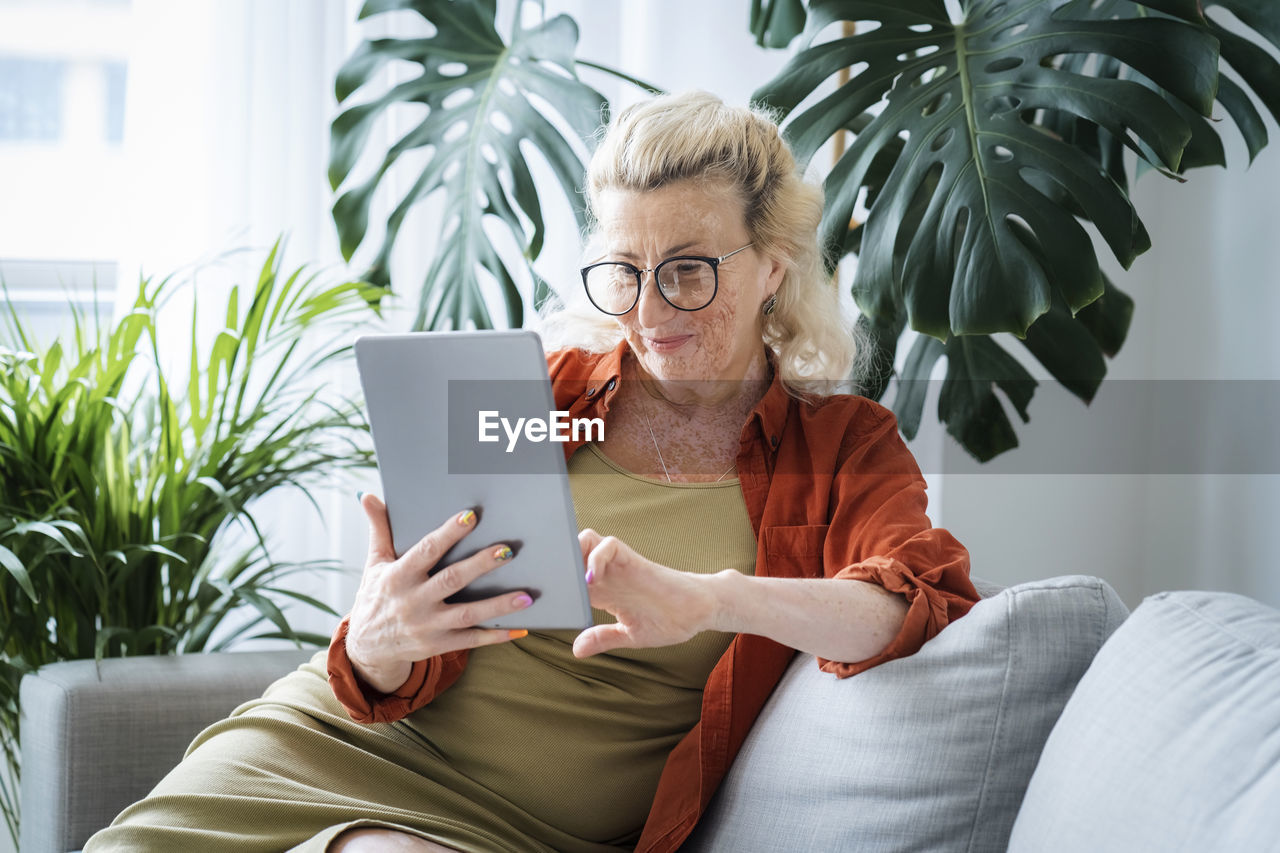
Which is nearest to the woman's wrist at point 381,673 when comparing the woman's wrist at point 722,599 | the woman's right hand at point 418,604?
the woman's right hand at point 418,604

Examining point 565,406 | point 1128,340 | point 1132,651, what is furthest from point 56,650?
point 1128,340

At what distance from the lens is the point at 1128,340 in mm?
2391

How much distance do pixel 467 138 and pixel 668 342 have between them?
0.79 m

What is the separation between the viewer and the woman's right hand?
0.97 m

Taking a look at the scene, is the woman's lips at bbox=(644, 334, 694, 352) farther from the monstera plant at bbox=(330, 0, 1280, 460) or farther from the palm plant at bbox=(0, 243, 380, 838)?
the palm plant at bbox=(0, 243, 380, 838)

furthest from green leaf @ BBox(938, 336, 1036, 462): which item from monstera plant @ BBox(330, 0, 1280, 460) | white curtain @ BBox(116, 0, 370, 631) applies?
white curtain @ BBox(116, 0, 370, 631)

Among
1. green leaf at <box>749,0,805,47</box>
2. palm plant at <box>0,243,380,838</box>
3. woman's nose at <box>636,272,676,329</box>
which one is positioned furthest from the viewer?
green leaf at <box>749,0,805,47</box>

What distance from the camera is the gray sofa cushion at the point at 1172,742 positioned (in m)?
0.73

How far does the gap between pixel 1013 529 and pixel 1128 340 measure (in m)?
0.49

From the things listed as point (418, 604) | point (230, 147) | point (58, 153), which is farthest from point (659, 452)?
point (58, 153)

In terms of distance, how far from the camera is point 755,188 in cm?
133

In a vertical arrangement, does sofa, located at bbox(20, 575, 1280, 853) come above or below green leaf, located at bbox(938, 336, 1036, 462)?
below

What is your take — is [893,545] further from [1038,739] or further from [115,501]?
[115,501]

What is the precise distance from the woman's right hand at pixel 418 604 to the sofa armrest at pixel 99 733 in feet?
1.46
